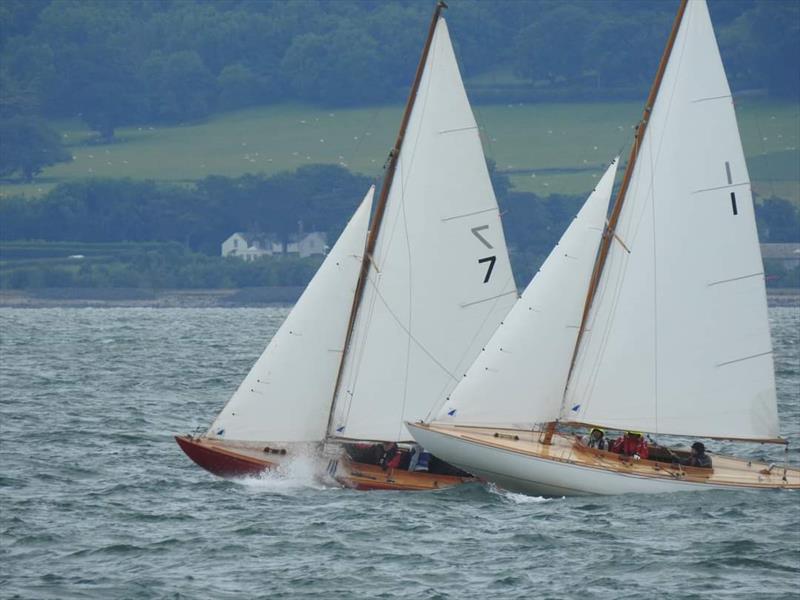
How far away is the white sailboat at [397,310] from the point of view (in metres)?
42.0

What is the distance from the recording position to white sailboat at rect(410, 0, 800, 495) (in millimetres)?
40312

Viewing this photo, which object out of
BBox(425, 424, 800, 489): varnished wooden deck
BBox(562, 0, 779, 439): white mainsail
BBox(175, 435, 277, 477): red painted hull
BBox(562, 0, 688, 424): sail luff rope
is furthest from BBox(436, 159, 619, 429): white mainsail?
BBox(175, 435, 277, 477): red painted hull

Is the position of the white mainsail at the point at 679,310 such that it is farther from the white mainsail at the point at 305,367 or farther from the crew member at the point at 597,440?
the white mainsail at the point at 305,367

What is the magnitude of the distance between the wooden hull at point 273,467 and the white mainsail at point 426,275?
0.94 metres

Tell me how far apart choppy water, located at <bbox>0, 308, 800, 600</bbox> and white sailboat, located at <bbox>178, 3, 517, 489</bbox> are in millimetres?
1277

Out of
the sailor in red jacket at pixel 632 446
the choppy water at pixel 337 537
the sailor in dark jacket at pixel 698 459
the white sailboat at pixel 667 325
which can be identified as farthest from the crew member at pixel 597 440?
the choppy water at pixel 337 537

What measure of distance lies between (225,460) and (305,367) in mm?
2706

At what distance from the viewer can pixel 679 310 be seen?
41094 mm

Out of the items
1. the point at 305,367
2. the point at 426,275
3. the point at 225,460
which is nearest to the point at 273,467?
the point at 225,460

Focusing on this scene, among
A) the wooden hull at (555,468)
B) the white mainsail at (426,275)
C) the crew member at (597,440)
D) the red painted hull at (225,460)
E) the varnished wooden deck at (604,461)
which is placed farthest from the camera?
the white mainsail at (426,275)

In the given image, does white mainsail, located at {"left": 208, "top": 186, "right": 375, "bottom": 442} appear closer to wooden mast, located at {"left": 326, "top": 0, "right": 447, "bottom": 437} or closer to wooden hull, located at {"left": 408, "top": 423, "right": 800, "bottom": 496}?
wooden mast, located at {"left": 326, "top": 0, "right": 447, "bottom": 437}

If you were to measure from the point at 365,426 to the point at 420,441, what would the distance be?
233cm

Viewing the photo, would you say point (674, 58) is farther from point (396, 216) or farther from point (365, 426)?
point (365, 426)

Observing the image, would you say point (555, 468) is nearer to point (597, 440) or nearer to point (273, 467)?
point (597, 440)
